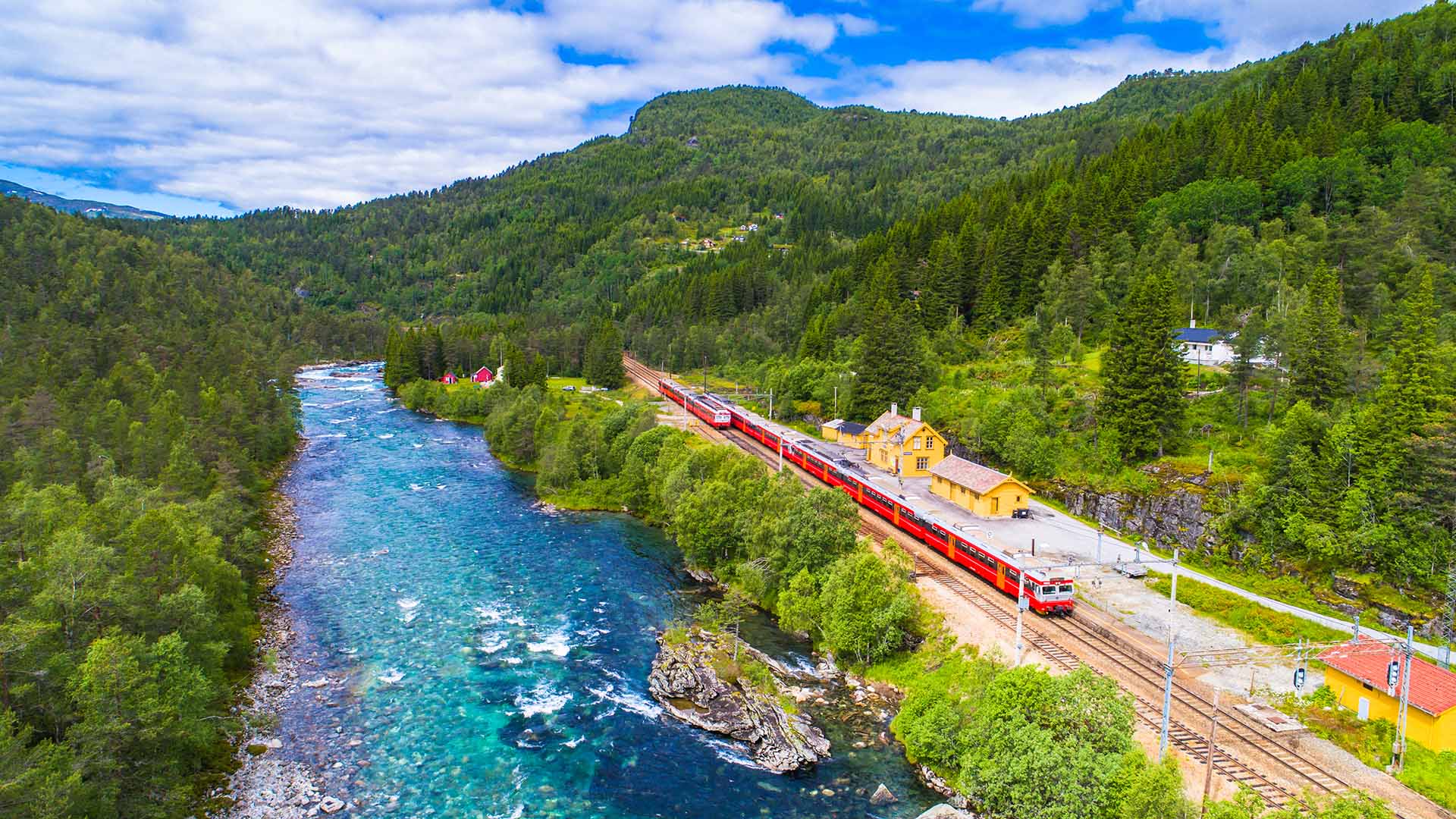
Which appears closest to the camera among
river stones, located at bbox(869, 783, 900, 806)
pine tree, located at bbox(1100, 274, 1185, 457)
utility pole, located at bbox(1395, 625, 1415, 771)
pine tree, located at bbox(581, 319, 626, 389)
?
utility pole, located at bbox(1395, 625, 1415, 771)

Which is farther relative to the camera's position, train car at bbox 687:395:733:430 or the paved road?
train car at bbox 687:395:733:430

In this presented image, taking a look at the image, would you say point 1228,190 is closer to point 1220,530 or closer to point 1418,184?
point 1418,184

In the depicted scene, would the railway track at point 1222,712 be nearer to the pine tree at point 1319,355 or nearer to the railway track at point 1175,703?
the railway track at point 1175,703

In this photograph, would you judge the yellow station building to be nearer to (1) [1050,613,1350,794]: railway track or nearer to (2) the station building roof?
(2) the station building roof

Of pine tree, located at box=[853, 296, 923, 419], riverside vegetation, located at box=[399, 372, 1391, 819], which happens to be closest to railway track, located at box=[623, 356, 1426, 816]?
riverside vegetation, located at box=[399, 372, 1391, 819]

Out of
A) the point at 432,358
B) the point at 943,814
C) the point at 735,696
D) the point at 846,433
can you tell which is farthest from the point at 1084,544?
the point at 432,358
